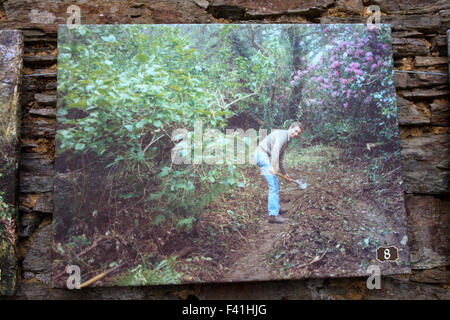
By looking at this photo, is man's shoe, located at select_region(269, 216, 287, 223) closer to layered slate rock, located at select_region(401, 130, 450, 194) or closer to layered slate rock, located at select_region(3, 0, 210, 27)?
layered slate rock, located at select_region(401, 130, 450, 194)

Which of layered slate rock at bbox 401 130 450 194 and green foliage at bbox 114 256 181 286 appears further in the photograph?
layered slate rock at bbox 401 130 450 194

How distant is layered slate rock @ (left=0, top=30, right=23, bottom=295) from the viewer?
→ 154 cm

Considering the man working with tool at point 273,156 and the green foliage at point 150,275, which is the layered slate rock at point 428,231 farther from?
the green foliage at point 150,275

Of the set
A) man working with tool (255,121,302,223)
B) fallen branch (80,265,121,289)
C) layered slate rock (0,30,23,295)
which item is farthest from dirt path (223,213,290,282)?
layered slate rock (0,30,23,295)

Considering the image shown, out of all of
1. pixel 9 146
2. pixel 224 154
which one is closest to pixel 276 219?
pixel 224 154

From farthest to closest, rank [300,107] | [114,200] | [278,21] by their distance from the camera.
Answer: [278,21], [300,107], [114,200]

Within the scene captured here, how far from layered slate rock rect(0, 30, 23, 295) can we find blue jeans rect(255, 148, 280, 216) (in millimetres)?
1254

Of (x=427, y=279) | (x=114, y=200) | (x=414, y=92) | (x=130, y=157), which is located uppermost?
(x=414, y=92)

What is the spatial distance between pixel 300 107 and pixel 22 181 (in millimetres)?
Result: 1528

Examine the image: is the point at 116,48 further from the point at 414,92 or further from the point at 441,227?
the point at 441,227

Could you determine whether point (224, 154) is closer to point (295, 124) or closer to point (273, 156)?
point (273, 156)

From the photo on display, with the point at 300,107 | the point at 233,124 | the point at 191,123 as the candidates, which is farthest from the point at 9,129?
the point at 300,107

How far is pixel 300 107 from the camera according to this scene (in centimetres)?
166

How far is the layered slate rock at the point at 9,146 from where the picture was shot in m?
1.54
